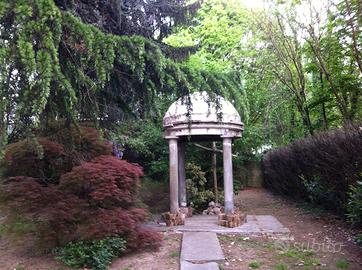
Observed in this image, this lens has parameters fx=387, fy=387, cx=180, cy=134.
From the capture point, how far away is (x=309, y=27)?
11.4 meters

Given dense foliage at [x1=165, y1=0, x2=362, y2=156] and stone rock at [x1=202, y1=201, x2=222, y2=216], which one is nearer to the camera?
stone rock at [x1=202, y1=201, x2=222, y2=216]

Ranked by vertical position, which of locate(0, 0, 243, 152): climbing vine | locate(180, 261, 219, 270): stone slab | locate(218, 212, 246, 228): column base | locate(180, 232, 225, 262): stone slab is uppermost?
locate(0, 0, 243, 152): climbing vine

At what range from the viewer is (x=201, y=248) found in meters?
6.14

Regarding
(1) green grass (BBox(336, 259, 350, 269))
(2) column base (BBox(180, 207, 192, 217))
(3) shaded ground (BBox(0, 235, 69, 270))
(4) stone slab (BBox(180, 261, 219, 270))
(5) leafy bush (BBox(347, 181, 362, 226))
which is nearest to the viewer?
(4) stone slab (BBox(180, 261, 219, 270))

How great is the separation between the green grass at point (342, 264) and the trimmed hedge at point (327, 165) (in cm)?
147

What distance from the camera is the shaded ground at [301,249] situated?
5.48 m

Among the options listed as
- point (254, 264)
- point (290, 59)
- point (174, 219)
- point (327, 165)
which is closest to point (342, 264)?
point (254, 264)

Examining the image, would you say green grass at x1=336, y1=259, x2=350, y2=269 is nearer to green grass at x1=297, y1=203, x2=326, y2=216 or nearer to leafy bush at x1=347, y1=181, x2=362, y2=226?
leafy bush at x1=347, y1=181, x2=362, y2=226

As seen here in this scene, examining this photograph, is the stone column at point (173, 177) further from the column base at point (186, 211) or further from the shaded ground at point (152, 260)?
the shaded ground at point (152, 260)

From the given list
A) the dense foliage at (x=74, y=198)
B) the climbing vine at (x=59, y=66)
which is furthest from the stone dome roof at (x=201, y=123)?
the climbing vine at (x=59, y=66)

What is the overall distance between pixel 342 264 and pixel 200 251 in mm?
2028

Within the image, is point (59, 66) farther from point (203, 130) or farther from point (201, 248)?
point (203, 130)

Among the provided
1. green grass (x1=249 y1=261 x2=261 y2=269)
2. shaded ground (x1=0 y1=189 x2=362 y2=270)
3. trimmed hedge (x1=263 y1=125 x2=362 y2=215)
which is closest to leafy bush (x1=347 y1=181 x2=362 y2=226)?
trimmed hedge (x1=263 y1=125 x2=362 y2=215)

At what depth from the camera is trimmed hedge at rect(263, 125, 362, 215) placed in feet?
24.0
